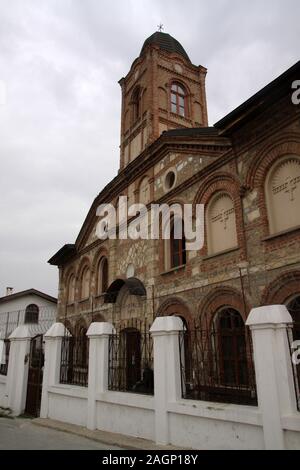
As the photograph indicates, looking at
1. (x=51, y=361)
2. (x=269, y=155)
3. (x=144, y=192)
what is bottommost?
(x=51, y=361)

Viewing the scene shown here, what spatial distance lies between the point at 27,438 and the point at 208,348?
459 cm

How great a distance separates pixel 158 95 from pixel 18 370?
13099 millimetres

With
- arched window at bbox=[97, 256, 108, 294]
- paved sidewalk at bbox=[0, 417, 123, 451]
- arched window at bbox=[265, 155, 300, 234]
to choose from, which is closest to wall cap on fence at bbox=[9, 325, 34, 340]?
paved sidewalk at bbox=[0, 417, 123, 451]

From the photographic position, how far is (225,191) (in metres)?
10.2

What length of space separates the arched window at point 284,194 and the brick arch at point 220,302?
181cm

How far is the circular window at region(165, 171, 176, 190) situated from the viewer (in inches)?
495

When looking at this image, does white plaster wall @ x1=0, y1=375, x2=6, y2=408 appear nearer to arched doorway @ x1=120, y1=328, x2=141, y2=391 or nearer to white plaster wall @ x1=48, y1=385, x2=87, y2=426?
white plaster wall @ x1=48, y1=385, x2=87, y2=426

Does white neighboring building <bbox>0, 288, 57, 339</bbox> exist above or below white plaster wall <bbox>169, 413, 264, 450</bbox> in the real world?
above

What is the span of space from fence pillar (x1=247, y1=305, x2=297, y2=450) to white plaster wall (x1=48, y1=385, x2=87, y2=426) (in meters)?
4.21

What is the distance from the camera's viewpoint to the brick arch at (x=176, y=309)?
10380mm

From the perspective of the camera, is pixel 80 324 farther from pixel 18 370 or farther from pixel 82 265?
pixel 18 370

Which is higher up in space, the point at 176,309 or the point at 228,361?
the point at 176,309

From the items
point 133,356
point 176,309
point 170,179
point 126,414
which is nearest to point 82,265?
point 133,356
